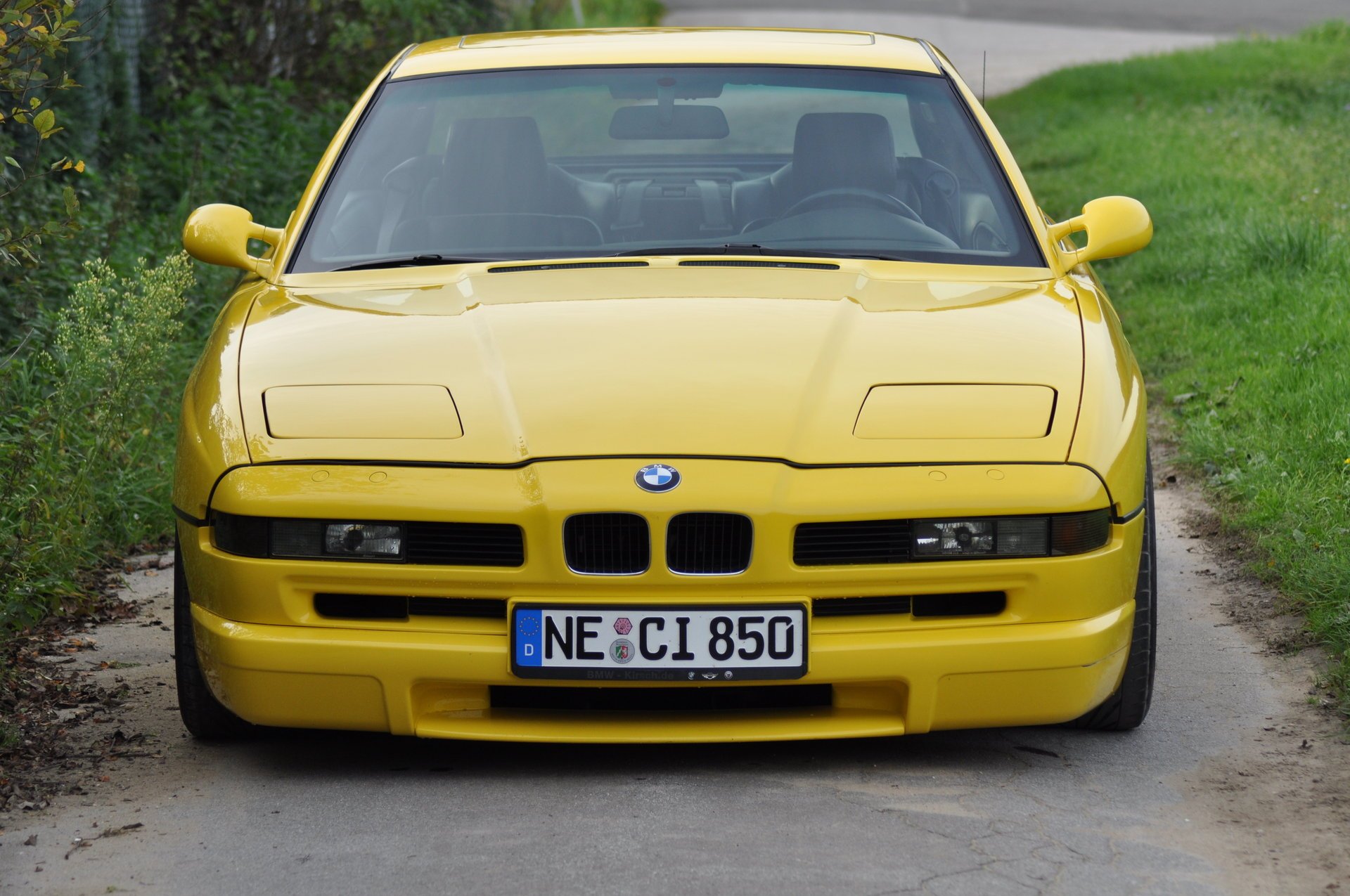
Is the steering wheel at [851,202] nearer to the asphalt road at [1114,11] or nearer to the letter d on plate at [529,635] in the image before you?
the letter d on plate at [529,635]

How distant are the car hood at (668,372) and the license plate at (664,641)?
29 cm

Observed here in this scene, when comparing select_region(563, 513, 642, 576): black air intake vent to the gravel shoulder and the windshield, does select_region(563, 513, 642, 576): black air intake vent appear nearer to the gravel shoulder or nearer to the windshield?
the windshield

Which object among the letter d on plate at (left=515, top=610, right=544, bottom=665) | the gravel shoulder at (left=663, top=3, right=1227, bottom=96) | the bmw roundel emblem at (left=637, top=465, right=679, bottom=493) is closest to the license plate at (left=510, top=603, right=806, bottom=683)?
the letter d on plate at (left=515, top=610, right=544, bottom=665)

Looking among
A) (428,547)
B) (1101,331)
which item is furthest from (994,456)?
(428,547)

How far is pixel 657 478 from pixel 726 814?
61 centimetres

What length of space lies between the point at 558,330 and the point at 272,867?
1.20 m

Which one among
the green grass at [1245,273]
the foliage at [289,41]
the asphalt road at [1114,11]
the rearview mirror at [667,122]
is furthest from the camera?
the asphalt road at [1114,11]

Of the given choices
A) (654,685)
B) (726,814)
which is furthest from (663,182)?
(726,814)

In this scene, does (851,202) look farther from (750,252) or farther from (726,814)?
(726,814)

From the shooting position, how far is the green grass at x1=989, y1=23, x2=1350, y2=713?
5.05 meters

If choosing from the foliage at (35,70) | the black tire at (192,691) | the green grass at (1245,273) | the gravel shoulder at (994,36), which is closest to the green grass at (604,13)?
the gravel shoulder at (994,36)

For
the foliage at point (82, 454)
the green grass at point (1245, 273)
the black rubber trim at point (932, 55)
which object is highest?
the black rubber trim at point (932, 55)

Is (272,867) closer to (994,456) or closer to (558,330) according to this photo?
(558,330)

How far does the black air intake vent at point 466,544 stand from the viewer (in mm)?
3121
